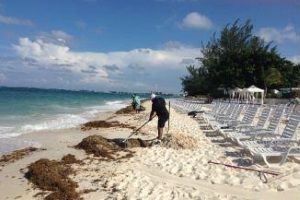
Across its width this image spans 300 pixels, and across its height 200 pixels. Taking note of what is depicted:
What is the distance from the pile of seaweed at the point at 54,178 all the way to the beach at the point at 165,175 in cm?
14

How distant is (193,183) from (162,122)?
502cm

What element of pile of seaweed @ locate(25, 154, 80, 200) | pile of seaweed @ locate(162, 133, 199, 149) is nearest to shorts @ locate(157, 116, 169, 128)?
pile of seaweed @ locate(162, 133, 199, 149)

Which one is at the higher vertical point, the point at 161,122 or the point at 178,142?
the point at 161,122

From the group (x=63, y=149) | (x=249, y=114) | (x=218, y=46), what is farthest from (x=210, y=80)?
(x=63, y=149)

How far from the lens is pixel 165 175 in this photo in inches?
329

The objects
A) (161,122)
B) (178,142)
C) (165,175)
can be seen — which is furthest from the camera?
(161,122)

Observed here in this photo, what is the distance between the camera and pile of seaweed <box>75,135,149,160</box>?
10.9 m

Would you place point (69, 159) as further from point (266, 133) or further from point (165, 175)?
point (266, 133)

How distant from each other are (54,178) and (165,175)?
7.34 ft

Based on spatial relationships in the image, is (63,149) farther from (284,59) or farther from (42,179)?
(284,59)

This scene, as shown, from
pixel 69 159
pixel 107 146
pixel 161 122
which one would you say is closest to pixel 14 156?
pixel 69 159

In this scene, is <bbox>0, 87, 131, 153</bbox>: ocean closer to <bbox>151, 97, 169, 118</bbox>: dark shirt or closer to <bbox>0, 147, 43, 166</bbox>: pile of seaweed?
<bbox>0, 147, 43, 166</bbox>: pile of seaweed

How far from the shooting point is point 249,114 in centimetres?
1460

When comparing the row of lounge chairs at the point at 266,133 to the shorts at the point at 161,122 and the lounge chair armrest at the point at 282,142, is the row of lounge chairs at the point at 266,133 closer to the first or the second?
the lounge chair armrest at the point at 282,142
